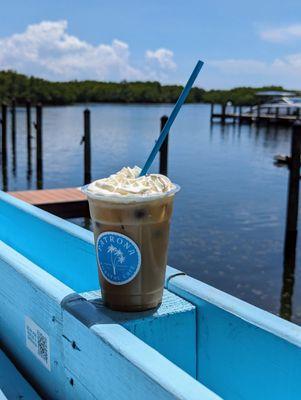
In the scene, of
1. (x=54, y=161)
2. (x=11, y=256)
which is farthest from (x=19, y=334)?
(x=54, y=161)

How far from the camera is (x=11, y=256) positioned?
2.45 meters

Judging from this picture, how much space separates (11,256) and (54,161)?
71.2 feet

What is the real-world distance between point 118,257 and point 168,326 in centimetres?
36

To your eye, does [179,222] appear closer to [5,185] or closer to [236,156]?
[5,185]

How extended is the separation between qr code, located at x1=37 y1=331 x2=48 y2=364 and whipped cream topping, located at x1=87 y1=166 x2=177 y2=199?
680mm

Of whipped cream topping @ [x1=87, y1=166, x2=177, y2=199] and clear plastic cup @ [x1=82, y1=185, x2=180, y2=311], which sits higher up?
whipped cream topping @ [x1=87, y1=166, x2=177, y2=199]

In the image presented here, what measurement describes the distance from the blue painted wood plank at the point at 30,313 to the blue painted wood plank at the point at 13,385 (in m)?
0.04

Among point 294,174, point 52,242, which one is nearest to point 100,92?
point 294,174

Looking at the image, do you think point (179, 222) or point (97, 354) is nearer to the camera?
point (97, 354)

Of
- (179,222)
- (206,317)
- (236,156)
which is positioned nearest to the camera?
(206,317)

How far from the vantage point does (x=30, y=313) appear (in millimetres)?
2270

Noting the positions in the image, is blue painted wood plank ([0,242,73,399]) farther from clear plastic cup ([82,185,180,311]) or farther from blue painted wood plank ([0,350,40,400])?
clear plastic cup ([82,185,180,311])

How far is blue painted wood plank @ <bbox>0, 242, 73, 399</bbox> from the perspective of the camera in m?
2.07

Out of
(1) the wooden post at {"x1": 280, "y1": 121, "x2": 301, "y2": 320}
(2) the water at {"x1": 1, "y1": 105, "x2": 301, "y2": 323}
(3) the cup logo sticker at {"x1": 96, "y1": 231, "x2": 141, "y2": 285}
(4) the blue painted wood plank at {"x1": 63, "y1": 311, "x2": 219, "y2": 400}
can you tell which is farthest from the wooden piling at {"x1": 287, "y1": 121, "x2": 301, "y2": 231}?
(4) the blue painted wood plank at {"x1": 63, "y1": 311, "x2": 219, "y2": 400}
